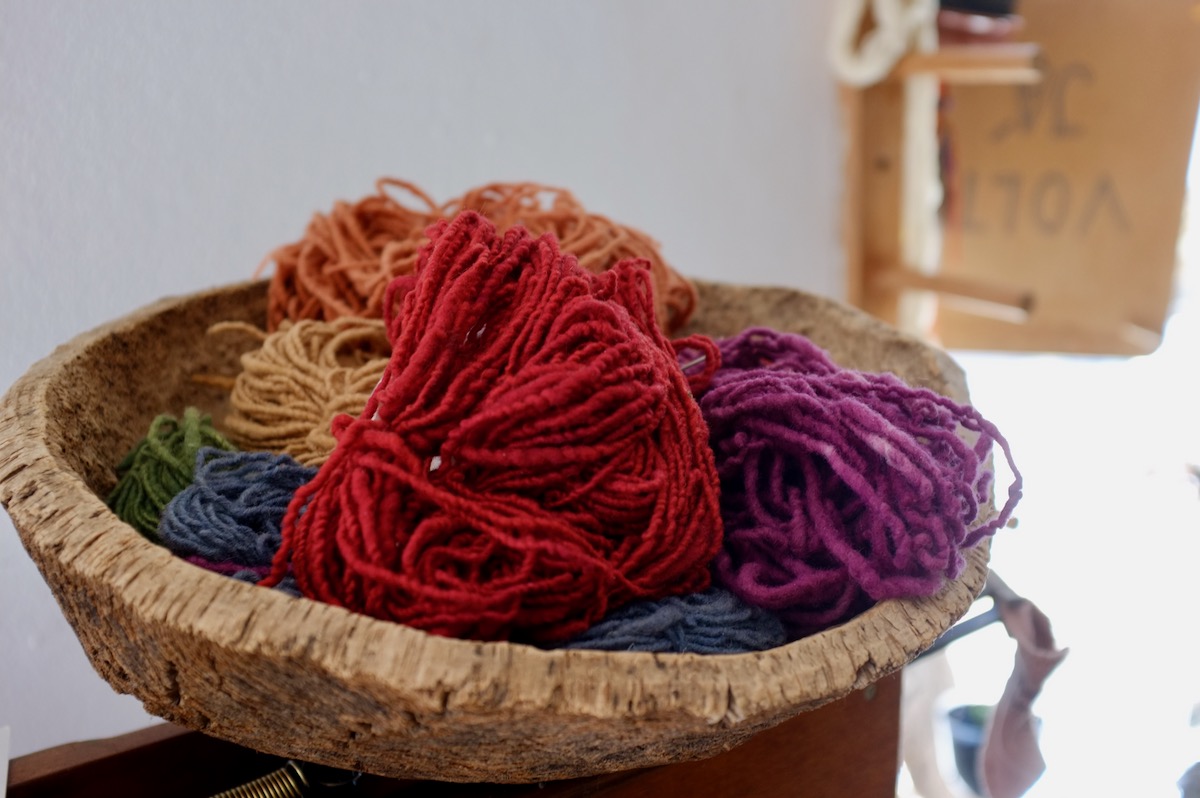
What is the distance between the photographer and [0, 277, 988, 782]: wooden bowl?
34cm

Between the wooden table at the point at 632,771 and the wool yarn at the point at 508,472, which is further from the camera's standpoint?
the wooden table at the point at 632,771

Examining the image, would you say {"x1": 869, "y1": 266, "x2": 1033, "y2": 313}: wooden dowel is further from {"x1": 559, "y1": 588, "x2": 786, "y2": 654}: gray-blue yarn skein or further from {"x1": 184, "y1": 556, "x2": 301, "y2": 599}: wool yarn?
{"x1": 184, "y1": 556, "x2": 301, "y2": 599}: wool yarn

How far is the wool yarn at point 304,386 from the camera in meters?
0.59

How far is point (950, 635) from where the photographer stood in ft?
2.19

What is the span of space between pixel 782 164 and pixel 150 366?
1.05 m

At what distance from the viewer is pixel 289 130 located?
0.98m

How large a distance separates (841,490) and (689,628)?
107 mm

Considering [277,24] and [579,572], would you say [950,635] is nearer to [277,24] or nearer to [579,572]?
[579,572]

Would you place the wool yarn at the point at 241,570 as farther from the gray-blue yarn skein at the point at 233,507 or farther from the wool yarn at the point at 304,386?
the wool yarn at the point at 304,386

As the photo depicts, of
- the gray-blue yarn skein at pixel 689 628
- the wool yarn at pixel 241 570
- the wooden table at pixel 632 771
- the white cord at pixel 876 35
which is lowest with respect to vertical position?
the wooden table at pixel 632 771

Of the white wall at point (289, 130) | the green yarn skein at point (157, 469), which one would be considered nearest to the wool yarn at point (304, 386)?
the green yarn skein at point (157, 469)

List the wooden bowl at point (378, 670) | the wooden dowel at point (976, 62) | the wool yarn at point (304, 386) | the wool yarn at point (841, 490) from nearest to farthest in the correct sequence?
1. the wooden bowl at point (378, 670)
2. the wool yarn at point (841, 490)
3. the wool yarn at point (304, 386)
4. the wooden dowel at point (976, 62)

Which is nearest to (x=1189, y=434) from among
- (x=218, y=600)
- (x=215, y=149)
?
(x=215, y=149)

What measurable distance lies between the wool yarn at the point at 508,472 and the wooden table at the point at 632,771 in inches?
5.0
